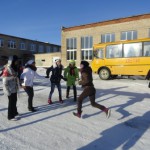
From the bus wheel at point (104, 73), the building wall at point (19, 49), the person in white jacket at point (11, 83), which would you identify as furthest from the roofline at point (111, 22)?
the person in white jacket at point (11, 83)

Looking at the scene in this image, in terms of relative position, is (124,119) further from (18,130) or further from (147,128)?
(18,130)

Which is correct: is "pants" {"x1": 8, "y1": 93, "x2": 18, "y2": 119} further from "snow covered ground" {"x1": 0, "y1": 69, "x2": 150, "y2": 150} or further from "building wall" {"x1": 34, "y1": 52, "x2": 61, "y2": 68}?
"building wall" {"x1": 34, "y1": 52, "x2": 61, "y2": 68}

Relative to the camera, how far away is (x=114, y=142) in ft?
17.0

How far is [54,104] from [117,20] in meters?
23.3

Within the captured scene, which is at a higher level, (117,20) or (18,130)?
(117,20)

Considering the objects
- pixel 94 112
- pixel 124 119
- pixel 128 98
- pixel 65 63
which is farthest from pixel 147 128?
pixel 65 63

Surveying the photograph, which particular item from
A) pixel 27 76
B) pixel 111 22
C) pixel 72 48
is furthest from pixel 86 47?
pixel 27 76

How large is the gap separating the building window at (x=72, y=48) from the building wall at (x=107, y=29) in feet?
1.58

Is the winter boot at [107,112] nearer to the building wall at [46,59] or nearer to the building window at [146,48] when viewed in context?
the building window at [146,48]

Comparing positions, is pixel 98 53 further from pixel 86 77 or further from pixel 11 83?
pixel 11 83

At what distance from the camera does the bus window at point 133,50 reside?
16.7 meters

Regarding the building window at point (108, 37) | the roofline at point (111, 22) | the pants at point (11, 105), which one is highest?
the roofline at point (111, 22)

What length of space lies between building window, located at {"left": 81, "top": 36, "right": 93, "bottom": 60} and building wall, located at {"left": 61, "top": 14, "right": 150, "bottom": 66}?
16.6 inches

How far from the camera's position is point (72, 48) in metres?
34.1
